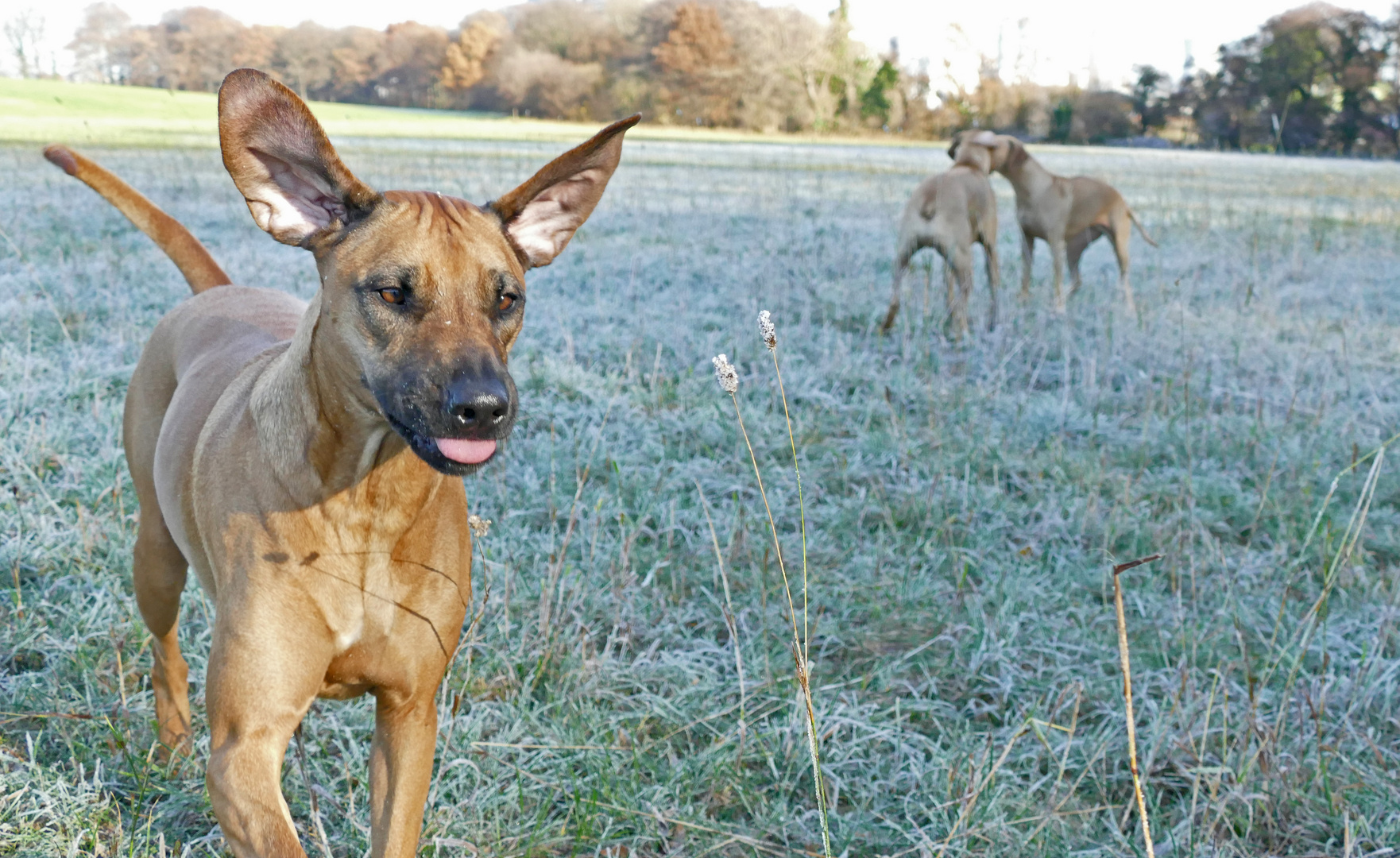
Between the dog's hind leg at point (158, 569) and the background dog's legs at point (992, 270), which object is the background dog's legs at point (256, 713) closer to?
the dog's hind leg at point (158, 569)

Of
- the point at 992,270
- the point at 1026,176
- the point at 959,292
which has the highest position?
the point at 1026,176

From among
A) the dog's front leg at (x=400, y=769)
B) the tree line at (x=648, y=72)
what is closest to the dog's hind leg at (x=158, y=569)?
the dog's front leg at (x=400, y=769)

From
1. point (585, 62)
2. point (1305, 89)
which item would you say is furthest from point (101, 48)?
point (1305, 89)

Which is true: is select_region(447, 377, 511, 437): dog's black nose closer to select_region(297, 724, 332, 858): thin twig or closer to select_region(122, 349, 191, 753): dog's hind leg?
select_region(297, 724, 332, 858): thin twig

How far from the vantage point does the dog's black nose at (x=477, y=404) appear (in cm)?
169

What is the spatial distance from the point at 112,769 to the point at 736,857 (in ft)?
4.74

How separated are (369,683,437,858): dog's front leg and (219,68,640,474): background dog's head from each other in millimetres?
596

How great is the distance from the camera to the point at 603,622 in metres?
3.16

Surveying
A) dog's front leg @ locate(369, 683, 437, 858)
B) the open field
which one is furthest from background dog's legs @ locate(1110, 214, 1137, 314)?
dog's front leg @ locate(369, 683, 437, 858)

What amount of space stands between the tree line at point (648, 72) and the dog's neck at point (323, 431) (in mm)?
38918

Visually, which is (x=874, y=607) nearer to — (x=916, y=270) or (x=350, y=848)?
(x=350, y=848)

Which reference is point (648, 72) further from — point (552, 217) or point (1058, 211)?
point (552, 217)

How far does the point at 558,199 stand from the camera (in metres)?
2.19

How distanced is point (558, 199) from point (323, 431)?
690 millimetres
